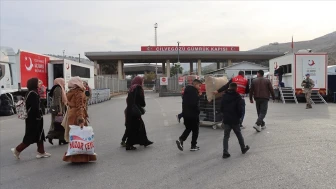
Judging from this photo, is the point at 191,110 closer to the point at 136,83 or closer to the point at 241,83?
the point at 136,83

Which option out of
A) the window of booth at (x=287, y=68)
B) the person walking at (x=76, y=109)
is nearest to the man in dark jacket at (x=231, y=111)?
the person walking at (x=76, y=109)

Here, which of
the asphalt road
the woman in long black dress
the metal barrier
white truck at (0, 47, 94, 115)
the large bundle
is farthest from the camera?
the metal barrier

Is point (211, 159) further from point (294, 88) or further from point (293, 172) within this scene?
point (294, 88)

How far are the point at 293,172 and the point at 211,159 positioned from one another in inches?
63.4

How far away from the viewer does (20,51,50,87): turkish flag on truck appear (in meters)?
19.7

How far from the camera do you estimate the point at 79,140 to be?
6.38 meters

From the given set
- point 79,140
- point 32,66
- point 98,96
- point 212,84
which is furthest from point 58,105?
point 98,96

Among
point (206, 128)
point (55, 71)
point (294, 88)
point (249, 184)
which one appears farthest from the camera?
point (55, 71)

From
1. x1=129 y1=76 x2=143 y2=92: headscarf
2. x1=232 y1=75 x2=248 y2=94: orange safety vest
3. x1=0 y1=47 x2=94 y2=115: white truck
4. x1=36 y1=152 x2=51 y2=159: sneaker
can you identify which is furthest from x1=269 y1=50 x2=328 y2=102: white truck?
x1=36 y1=152 x2=51 y2=159: sneaker

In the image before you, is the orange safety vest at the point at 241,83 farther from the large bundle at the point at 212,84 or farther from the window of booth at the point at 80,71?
the window of booth at the point at 80,71

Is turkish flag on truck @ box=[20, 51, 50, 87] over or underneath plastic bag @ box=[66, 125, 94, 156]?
over

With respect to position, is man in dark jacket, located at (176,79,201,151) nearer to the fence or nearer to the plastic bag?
the plastic bag

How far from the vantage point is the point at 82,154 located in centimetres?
651

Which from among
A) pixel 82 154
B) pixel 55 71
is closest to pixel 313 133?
pixel 82 154
